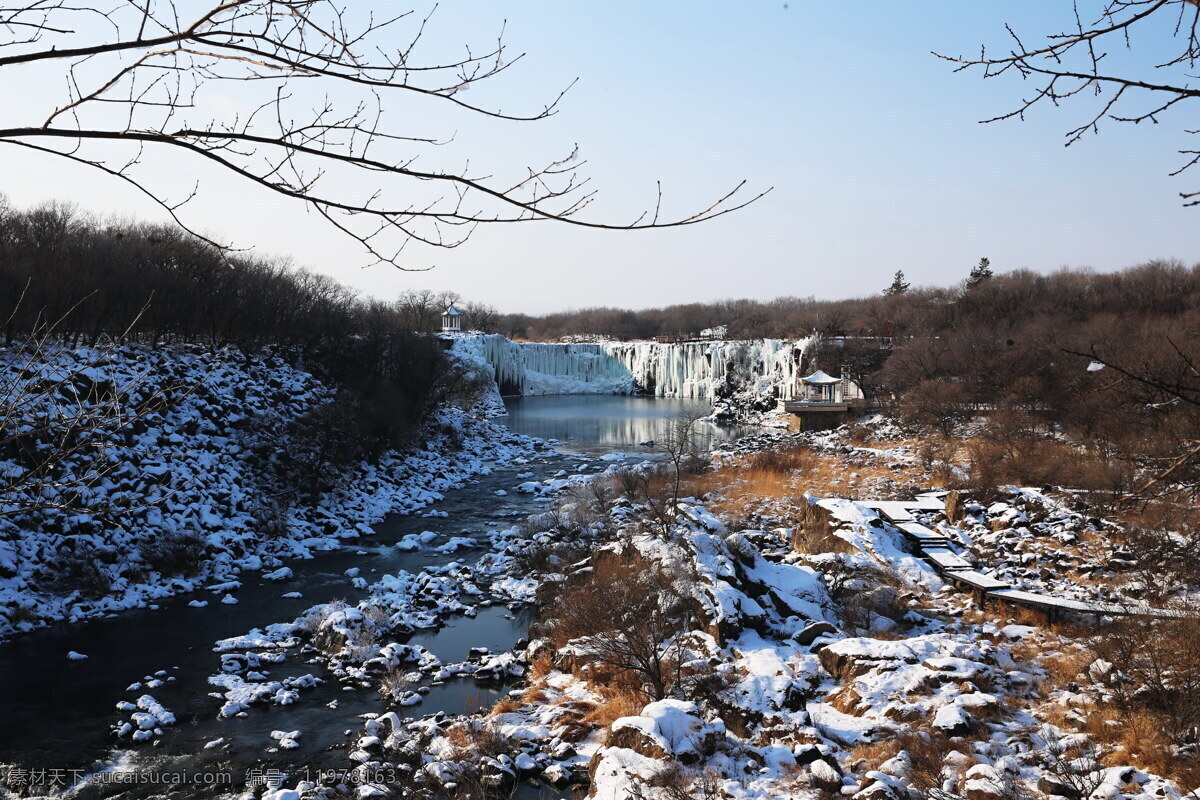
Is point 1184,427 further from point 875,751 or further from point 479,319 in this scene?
point 479,319

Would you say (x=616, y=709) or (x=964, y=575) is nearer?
(x=616, y=709)

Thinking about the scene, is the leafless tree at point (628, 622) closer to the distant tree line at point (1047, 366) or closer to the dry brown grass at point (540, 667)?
the dry brown grass at point (540, 667)

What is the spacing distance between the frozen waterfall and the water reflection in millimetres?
2126

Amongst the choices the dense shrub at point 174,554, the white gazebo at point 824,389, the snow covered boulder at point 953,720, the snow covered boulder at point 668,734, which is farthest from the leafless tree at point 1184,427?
the dense shrub at point 174,554

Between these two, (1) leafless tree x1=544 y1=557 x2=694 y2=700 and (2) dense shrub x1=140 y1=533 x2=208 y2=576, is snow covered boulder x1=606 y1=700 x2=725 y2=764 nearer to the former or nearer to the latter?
(1) leafless tree x1=544 y1=557 x2=694 y2=700

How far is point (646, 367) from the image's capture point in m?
61.2

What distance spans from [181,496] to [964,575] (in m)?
14.5

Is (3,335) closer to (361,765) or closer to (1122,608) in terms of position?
(361,765)

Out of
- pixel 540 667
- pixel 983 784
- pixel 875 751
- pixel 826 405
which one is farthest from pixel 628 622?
pixel 826 405

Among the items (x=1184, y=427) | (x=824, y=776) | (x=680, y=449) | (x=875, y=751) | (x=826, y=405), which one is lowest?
(x=875, y=751)

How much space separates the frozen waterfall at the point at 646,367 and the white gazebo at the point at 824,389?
5.85 meters

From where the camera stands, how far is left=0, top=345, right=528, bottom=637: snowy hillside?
1198 cm

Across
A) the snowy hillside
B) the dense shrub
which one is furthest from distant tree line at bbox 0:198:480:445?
the dense shrub

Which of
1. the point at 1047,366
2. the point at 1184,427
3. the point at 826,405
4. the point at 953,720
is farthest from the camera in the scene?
the point at 826,405
